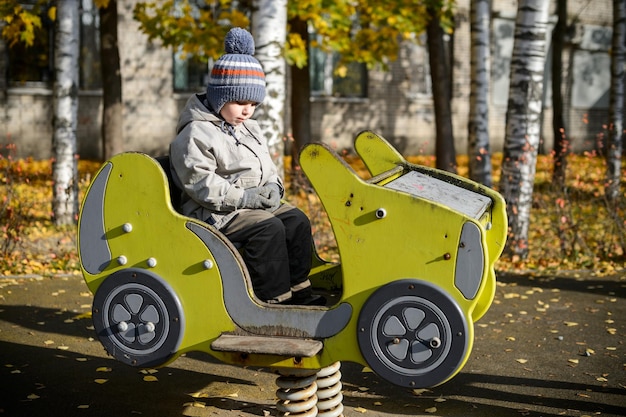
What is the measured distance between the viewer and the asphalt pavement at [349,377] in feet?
15.5

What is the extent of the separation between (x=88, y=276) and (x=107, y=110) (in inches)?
421

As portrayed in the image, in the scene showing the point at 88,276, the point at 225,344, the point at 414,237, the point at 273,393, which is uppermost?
the point at 414,237

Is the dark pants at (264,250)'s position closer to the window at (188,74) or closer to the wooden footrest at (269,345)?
the wooden footrest at (269,345)

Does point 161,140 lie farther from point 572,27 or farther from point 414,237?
point 414,237

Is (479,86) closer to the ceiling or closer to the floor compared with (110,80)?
closer to the floor

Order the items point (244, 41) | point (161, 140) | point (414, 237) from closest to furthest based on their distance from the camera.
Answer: point (414, 237), point (244, 41), point (161, 140)

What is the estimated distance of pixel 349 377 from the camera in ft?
17.6

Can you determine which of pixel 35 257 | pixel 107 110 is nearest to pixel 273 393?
pixel 35 257

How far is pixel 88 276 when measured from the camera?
406 cm

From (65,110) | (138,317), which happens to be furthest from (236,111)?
(65,110)

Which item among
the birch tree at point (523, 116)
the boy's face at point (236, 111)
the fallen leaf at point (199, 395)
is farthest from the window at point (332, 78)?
the boy's face at point (236, 111)

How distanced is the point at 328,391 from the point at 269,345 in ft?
2.18

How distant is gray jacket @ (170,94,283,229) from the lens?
12.9ft

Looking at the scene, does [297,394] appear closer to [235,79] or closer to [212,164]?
[212,164]
